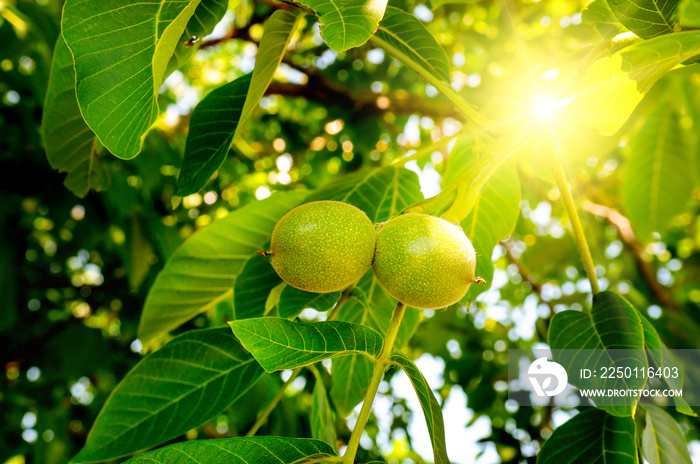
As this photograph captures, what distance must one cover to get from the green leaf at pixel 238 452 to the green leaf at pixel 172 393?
273mm

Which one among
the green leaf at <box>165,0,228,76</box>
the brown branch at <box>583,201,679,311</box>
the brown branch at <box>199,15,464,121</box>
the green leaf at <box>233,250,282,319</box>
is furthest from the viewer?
the brown branch at <box>583,201,679,311</box>

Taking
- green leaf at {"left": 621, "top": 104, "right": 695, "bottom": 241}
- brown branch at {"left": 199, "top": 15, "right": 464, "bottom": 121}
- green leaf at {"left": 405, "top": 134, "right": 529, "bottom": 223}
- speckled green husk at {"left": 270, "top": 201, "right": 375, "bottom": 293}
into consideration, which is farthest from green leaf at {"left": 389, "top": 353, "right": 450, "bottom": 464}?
brown branch at {"left": 199, "top": 15, "right": 464, "bottom": 121}

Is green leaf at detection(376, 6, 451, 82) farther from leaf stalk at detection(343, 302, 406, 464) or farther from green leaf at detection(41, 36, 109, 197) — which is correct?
green leaf at detection(41, 36, 109, 197)

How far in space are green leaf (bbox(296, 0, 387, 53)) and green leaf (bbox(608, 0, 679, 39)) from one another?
1.56 ft

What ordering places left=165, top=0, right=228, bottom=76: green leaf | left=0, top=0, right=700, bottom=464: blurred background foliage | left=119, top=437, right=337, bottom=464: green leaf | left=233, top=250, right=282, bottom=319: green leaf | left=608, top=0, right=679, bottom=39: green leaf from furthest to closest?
left=0, top=0, right=700, bottom=464: blurred background foliage → left=233, top=250, right=282, bottom=319: green leaf → left=165, top=0, right=228, bottom=76: green leaf → left=608, top=0, right=679, bottom=39: green leaf → left=119, top=437, right=337, bottom=464: green leaf

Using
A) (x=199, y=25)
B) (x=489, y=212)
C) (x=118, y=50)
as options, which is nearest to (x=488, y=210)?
(x=489, y=212)

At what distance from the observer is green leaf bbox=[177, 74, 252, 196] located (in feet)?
3.60

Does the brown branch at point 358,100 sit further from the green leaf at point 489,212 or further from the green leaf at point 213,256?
the green leaf at point 213,256

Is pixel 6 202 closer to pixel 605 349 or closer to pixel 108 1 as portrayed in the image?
pixel 108 1

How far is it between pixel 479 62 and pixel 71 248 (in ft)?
8.36

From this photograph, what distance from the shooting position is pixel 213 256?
51.2 inches

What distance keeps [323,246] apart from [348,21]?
0.38m

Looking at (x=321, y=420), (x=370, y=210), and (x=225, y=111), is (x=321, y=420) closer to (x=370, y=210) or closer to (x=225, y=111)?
(x=370, y=210)

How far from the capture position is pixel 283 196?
4.32 ft
